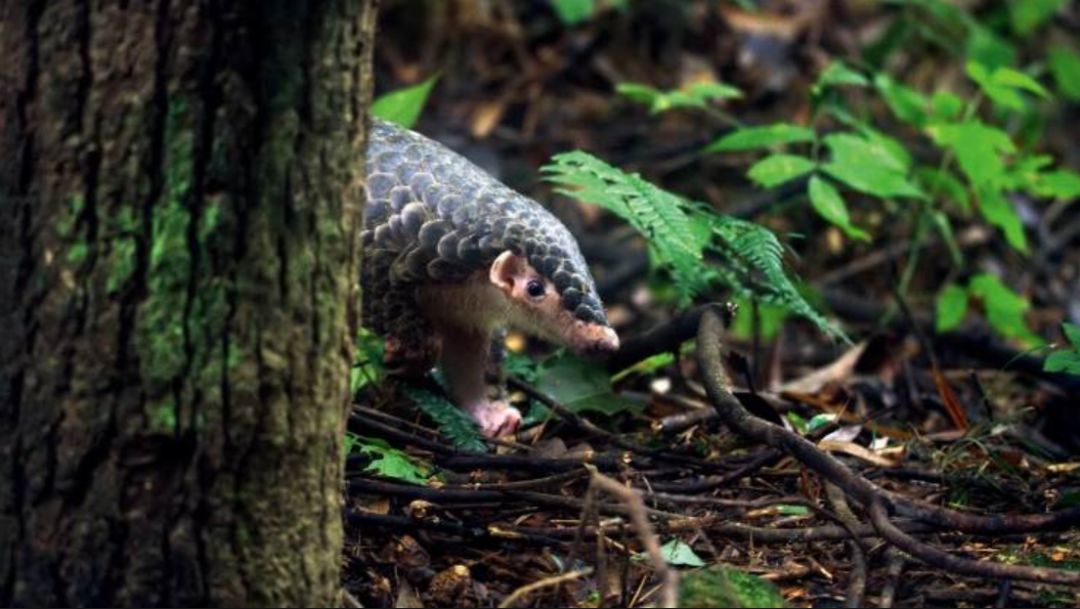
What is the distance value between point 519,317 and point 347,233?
1.26m

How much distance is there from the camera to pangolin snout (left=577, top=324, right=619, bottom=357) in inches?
149

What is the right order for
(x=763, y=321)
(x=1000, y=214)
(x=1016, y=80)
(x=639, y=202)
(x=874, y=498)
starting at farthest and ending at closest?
(x=763, y=321), (x=1000, y=214), (x=1016, y=80), (x=639, y=202), (x=874, y=498)

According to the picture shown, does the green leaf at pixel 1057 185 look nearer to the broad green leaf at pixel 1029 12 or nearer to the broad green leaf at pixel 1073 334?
the broad green leaf at pixel 1073 334

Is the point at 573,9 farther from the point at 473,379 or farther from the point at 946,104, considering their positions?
the point at 473,379

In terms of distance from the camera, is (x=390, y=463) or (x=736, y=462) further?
(x=736, y=462)

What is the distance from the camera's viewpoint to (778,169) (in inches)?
202

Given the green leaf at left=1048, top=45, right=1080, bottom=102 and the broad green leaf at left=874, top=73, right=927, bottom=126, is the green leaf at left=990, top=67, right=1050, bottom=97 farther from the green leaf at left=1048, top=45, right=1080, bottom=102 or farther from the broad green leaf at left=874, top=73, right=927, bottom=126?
the green leaf at left=1048, top=45, right=1080, bottom=102

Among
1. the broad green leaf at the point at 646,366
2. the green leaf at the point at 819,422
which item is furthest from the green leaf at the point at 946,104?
the green leaf at the point at 819,422

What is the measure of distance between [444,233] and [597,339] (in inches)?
17.2

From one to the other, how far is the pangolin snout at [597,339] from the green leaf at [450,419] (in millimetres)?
345

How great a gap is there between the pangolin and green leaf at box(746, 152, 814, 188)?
4.41 ft

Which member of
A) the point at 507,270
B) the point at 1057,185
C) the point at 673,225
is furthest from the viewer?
the point at 1057,185

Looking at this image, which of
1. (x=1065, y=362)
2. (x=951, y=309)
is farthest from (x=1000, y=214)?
(x=1065, y=362)

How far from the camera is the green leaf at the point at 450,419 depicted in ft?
12.6
